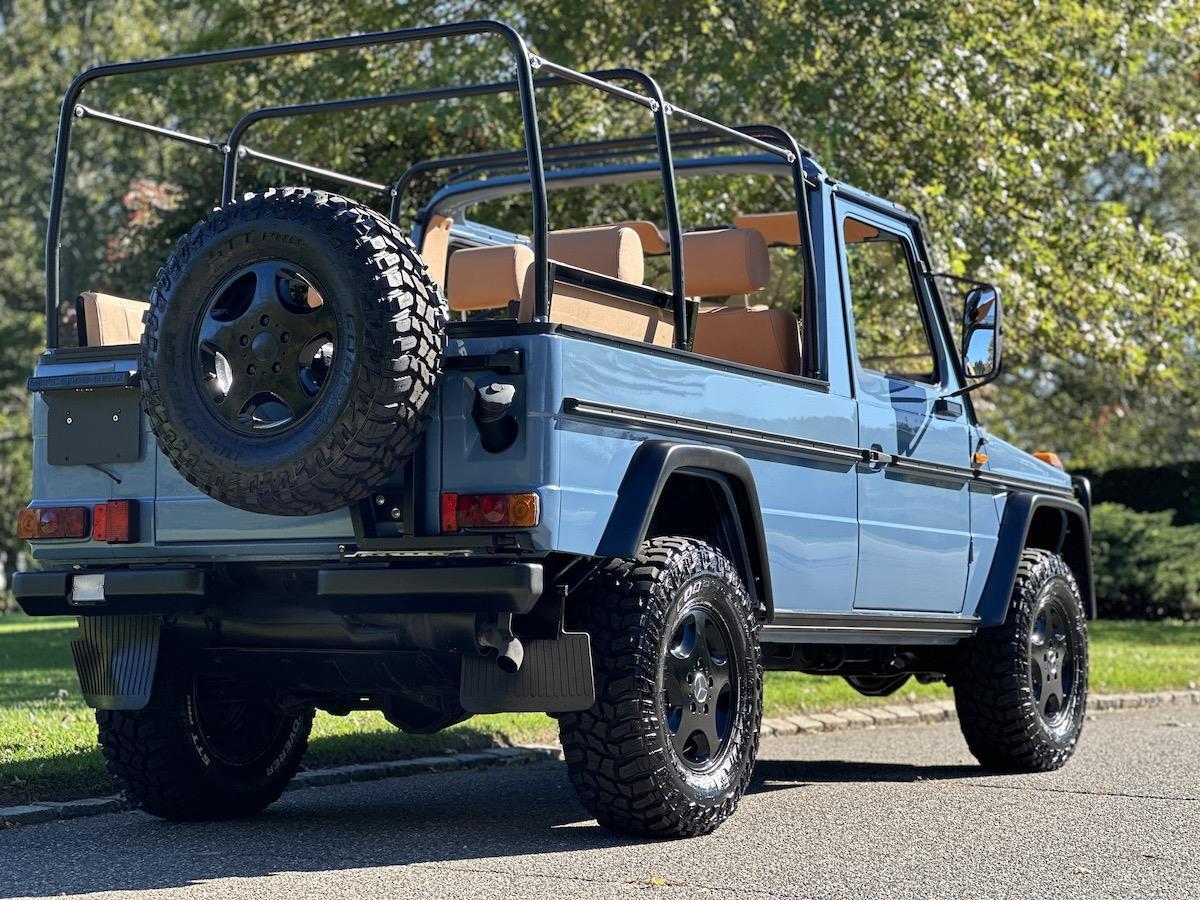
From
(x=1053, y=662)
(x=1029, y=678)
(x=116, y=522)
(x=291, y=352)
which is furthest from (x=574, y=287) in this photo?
(x=1053, y=662)

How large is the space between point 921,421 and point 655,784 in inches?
106

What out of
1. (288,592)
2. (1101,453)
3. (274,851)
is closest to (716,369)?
(288,592)

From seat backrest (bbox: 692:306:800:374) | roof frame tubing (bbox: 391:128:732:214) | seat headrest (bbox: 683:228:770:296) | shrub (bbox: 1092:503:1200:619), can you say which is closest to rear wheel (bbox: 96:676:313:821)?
seat backrest (bbox: 692:306:800:374)

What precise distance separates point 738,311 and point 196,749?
9.04ft

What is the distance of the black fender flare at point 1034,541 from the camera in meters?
8.59

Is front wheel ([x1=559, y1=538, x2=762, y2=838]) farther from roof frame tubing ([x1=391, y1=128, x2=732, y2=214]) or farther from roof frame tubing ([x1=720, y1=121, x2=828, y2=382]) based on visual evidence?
roof frame tubing ([x1=391, y1=128, x2=732, y2=214])

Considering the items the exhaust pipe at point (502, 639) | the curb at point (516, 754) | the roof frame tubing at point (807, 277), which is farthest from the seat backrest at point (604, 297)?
the curb at point (516, 754)

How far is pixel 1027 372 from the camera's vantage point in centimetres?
2995

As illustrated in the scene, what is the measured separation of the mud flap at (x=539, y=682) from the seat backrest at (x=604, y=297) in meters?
1.02

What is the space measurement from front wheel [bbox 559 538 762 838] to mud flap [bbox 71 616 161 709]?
1444 mm

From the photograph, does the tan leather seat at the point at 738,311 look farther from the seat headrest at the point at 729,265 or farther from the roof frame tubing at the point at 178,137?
the roof frame tubing at the point at 178,137

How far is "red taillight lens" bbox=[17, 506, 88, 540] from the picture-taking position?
6.37 meters

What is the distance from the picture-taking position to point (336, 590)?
5.70 meters

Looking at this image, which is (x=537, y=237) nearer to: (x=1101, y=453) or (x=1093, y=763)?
(x=1093, y=763)
